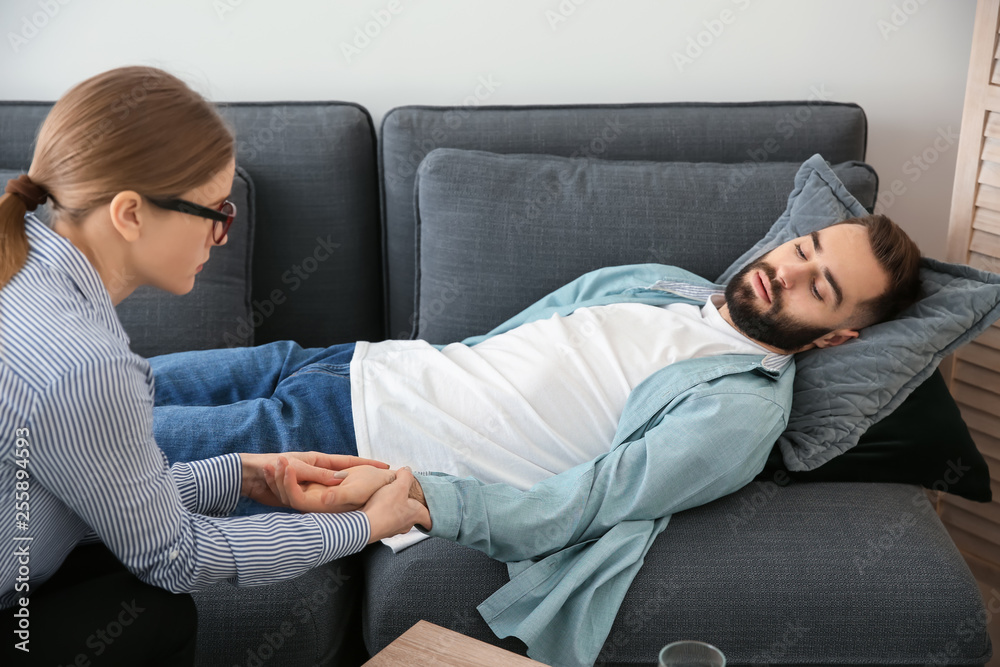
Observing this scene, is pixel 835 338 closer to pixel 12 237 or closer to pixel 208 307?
pixel 208 307

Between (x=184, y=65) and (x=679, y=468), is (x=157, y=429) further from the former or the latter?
(x=184, y=65)

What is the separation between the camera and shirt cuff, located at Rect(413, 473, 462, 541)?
1277 mm

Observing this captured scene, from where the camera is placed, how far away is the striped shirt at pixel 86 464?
851 millimetres

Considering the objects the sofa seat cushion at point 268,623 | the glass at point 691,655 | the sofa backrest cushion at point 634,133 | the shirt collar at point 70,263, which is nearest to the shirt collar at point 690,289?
the sofa backrest cushion at point 634,133

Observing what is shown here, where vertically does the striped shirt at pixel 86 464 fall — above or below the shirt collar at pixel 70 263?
below

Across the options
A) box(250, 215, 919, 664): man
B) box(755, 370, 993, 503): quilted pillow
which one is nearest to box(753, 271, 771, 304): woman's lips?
box(250, 215, 919, 664): man

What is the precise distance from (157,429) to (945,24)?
6.71 feet

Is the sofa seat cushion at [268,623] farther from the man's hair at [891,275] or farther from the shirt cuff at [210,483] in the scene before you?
the man's hair at [891,275]

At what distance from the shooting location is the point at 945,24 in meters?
2.11

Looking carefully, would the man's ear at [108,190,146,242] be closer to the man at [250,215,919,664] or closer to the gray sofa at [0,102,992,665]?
the man at [250,215,919,664]

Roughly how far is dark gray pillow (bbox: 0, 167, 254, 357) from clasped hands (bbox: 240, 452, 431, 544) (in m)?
0.66

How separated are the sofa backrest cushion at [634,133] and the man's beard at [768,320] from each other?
0.41m

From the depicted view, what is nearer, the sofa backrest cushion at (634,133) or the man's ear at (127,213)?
the man's ear at (127,213)

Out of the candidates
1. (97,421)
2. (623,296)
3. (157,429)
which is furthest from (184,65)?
(97,421)
